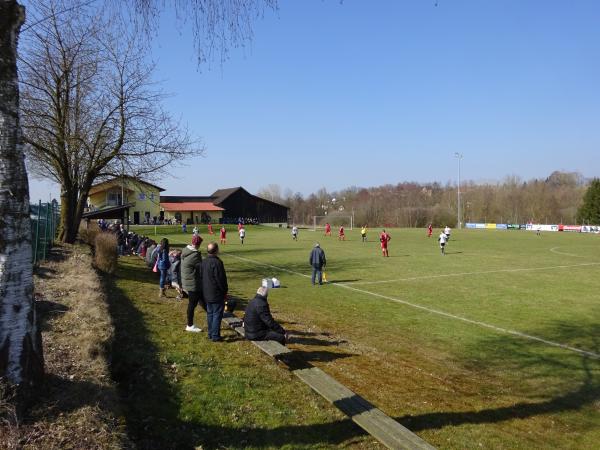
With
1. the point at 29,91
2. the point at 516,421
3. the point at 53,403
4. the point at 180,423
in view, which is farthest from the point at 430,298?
the point at 29,91

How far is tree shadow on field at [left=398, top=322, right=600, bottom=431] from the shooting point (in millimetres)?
6399

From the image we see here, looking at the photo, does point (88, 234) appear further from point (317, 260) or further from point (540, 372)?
point (540, 372)

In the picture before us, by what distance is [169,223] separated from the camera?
7962cm

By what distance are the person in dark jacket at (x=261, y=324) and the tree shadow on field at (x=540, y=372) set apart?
2.65 metres

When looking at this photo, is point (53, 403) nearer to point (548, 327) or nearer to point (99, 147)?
point (548, 327)

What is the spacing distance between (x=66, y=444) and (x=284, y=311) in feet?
30.2

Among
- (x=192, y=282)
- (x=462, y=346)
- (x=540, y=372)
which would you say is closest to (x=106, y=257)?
(x=192, y=282)

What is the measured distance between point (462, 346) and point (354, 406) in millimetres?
5212

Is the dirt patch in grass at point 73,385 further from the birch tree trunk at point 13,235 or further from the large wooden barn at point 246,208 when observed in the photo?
the large wooden barn at point 246,208

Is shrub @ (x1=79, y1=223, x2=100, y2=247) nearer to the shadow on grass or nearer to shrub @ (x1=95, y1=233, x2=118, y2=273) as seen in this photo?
shrub @ (x1=95, y1=233, x2=118, y2=273)

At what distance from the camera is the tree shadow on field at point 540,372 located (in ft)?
21.0

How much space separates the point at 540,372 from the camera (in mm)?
8664

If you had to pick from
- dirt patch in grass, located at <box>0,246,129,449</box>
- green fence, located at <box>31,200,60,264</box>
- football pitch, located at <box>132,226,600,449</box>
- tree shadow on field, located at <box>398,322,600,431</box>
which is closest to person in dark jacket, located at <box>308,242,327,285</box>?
football pitch, located at <box>132,226,600,449</box>

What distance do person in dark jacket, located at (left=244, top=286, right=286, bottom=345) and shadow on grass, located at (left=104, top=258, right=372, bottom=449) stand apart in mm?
1734
